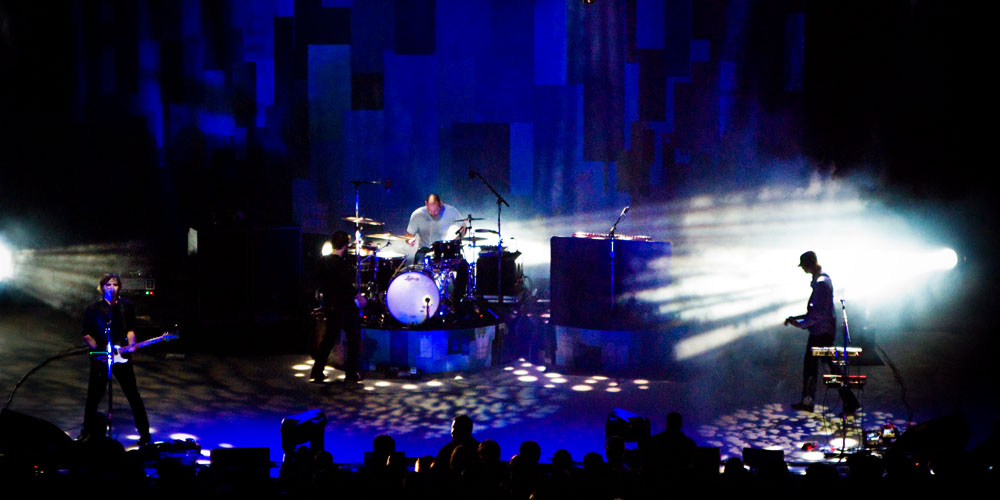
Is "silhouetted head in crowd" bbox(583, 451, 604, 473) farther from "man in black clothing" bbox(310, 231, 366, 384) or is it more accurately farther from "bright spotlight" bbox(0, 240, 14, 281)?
"bright spotlight" bbox(0, 240, 14, 281)

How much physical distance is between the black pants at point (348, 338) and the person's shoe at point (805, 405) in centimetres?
433

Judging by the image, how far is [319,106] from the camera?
42.1ft

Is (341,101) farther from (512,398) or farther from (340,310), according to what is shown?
(512,398)

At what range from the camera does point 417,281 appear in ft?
31.6

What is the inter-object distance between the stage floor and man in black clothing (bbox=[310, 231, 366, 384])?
0.28m

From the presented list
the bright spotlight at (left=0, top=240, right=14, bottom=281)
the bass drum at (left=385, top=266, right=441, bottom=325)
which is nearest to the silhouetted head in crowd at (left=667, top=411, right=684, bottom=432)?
the bass drum at (left=385, top=266, right=441, bottom=325)

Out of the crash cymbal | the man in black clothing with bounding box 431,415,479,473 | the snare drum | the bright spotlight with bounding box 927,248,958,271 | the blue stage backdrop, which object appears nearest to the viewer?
the man in black clothing with bounding box 431,415,479,473

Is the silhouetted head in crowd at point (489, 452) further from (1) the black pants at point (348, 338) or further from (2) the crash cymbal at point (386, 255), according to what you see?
(2) the crash cymbal at point (386, 255)

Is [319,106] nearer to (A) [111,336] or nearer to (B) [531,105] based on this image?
(B) [531,105]

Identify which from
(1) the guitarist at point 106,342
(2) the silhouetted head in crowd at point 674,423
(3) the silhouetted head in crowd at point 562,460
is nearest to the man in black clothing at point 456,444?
(3) the silhouetted head in crowd at point 562,460

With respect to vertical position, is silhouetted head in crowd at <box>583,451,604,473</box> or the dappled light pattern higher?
silhouetted head in crowd at <box>583,451,604,473</box>

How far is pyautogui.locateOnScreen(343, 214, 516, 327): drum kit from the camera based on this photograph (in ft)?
31.7

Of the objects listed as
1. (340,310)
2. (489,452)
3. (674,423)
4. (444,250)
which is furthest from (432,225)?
(489,452)

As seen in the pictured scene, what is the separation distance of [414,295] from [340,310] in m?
0.86
